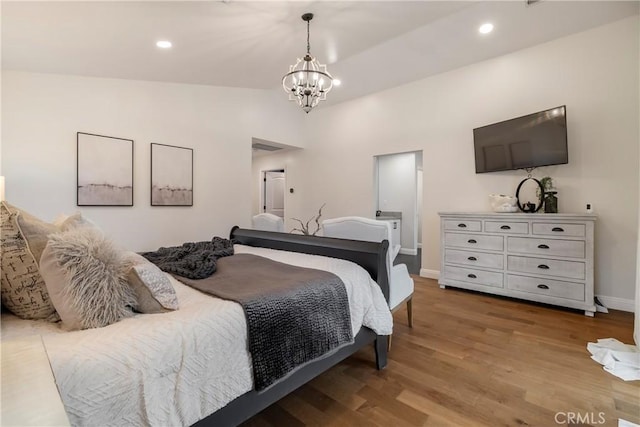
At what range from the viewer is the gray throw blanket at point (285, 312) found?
4.06 feet

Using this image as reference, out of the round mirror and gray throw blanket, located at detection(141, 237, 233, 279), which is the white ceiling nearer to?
the round mirror

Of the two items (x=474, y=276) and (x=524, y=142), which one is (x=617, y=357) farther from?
(x=524, y=142)

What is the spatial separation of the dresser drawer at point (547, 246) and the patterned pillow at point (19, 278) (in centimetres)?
404

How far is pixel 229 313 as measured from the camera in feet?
3.91

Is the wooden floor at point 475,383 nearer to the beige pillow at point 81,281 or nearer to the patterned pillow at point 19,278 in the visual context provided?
the beige pillow at point 81,281

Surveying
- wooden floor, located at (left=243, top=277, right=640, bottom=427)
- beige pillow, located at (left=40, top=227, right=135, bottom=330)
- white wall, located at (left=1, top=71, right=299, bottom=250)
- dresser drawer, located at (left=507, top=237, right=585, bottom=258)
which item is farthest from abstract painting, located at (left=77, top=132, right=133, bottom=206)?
dresser drawer, located at (left=507, top=237, right=585, bottom=258)

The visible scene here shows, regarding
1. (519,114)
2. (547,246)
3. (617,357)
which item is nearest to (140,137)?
(519,114)

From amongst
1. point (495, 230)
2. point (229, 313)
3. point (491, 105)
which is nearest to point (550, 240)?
point (495, 230)

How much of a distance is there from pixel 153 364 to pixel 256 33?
122 inches

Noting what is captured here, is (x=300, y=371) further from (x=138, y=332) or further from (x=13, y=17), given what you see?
(x=13, y=17)

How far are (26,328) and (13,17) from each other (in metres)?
2.59

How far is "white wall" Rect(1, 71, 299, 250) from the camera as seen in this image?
295cm

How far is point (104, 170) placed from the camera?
11.3 feet

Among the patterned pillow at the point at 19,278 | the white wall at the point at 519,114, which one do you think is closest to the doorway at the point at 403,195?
the white wall at the point at 519,114
